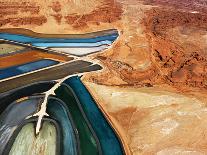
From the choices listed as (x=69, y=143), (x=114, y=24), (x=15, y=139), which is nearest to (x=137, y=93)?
(x=69, y=143)

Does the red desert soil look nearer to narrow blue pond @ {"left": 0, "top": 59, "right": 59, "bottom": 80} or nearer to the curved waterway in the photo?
the curved waterway

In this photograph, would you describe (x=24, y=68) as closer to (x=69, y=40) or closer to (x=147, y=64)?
(x=69, y=40)

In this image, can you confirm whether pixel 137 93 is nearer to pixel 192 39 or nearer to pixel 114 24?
pixel 192 39

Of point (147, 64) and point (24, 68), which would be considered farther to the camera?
point (147, 64)

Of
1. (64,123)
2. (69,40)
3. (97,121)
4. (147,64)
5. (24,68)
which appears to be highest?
(69,40)

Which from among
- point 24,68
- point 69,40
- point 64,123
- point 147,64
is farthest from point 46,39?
point 64,123

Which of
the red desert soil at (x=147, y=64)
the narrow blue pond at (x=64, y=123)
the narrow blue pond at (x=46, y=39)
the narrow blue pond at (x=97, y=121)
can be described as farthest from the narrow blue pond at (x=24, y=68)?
the narrow blue pond at (x=64, y=123)
